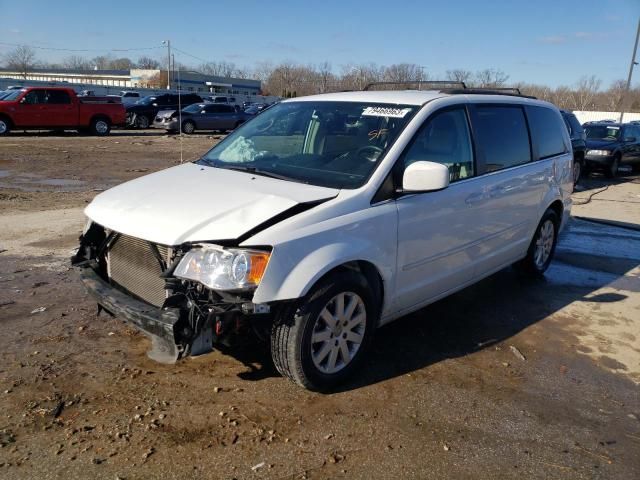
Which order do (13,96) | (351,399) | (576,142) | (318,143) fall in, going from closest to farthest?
1. (351,399)
2. (318,143)
3. (576,142)
4. (13,96)

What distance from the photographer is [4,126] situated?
22.4 m

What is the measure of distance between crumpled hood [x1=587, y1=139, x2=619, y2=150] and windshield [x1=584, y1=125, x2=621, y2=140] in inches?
21.4

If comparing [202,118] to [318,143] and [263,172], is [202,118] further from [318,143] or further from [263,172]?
[263,172]

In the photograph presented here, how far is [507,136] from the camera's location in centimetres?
527

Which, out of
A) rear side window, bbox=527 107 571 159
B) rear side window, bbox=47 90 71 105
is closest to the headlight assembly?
rear side window, bbox=527 107 571 159

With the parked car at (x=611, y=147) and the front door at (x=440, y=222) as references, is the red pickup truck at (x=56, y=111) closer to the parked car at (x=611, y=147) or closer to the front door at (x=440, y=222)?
the parked car at (x=611, y=147)

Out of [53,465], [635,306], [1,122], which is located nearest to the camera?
[53,465]

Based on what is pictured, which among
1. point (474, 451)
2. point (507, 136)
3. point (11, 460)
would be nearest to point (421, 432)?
point (474, 451)

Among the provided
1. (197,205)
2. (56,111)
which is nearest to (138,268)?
(197,205)

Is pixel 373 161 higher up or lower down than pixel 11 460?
higher up

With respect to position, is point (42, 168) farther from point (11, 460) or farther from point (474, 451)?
point (474, 451)

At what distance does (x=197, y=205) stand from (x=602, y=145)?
667 inches

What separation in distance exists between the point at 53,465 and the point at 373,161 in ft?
8.54

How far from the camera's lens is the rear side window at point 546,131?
583 cm
